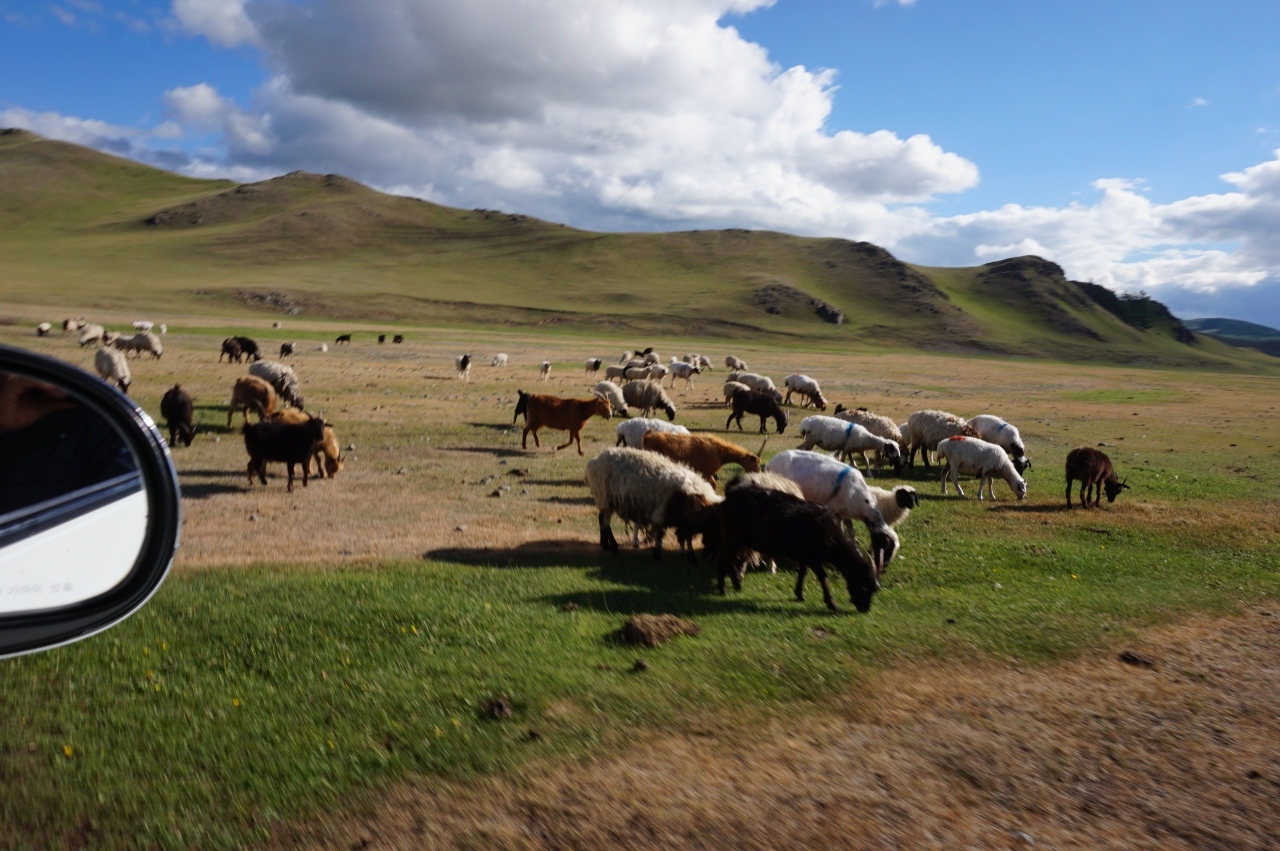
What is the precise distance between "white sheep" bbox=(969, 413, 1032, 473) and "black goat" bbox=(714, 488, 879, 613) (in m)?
11.2

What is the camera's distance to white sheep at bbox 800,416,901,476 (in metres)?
18.0

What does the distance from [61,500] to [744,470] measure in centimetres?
1194

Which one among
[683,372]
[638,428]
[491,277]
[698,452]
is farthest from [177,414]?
[491,277]

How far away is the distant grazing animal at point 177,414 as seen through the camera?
1647cm

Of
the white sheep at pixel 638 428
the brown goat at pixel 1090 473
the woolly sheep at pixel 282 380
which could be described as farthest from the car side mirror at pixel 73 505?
the woolly sheep at pixel 282 380

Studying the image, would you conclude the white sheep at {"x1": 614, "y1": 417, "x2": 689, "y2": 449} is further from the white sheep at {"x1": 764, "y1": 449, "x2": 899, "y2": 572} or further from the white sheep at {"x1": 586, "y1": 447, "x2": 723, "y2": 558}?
the white sheep at {"x1": 586, "y1": 447, "x2": 723, "y2": 558}

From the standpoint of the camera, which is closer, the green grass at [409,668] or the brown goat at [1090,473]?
the green grass at [409,668]

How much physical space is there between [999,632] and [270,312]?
347ft

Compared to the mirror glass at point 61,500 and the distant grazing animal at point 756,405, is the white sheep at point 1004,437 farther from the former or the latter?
the mirror glass at point 61,500

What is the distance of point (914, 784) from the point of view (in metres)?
4.58

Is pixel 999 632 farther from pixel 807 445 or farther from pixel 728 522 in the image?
pixel 807 445

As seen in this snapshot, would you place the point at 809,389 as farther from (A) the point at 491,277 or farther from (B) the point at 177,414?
(A) the point at 491,277

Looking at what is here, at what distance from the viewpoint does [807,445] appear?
61.2 feet

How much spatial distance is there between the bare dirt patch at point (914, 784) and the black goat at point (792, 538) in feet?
6.61
